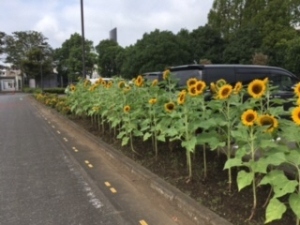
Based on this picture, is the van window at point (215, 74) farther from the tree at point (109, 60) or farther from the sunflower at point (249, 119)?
the tree at point (109, 60)

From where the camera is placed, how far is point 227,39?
5022cm

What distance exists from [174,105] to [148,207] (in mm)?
1446

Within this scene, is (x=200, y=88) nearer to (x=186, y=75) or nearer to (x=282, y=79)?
(x=186, y=75)

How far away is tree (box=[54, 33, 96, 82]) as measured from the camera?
2638 inches

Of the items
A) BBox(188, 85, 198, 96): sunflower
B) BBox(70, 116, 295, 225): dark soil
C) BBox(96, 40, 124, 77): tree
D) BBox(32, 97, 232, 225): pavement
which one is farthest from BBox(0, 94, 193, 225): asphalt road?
BBox(96, 40, 124, 77): tree

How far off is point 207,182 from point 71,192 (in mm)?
1973

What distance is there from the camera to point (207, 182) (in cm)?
510

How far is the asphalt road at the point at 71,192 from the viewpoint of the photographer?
456 cm

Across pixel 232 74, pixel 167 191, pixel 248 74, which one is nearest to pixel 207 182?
pixel 167 191

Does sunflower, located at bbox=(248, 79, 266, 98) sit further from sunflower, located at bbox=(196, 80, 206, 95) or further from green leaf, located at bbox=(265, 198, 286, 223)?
green leaf, located at bbox=(265, 198, 286, 223)

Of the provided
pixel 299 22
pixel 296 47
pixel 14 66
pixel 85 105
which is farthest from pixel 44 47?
pixel 85 105

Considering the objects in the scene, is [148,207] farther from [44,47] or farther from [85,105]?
[44,47]

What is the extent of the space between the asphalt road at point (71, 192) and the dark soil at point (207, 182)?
1.23ft

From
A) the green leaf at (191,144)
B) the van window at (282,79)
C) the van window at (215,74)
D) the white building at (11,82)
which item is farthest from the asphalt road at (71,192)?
the white building at (11,82)
